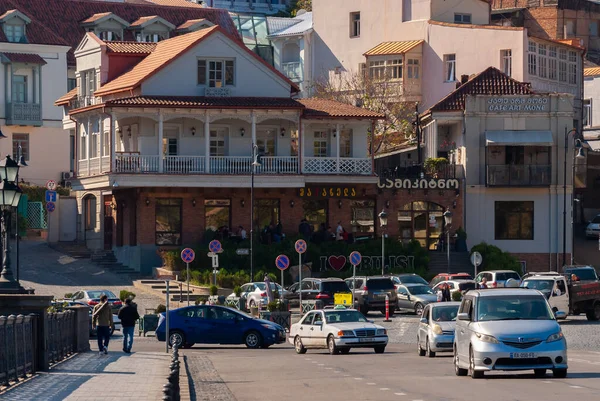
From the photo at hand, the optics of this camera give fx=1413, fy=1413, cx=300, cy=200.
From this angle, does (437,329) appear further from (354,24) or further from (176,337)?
(354,24)

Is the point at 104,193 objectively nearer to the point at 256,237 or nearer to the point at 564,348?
the point at 256,237

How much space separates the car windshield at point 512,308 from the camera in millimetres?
25625

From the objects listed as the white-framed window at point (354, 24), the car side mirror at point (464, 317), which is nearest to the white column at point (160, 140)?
the white-framed window at point (354, 24)

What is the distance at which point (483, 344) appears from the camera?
81.1ft

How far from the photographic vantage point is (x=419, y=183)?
68.1 m

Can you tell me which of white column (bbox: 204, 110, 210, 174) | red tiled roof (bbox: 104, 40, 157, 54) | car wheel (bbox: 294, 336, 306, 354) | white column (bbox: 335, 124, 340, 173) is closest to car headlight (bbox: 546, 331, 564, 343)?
car wheel (bbox: 294, 336, 306, 354)

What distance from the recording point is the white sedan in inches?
1427

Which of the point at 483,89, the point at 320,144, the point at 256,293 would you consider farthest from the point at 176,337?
the point at 483,89

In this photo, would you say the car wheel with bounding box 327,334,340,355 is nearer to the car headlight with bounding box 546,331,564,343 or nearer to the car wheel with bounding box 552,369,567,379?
the car wheel with bounding box 552,369,567,379

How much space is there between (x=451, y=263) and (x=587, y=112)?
36.1 meters

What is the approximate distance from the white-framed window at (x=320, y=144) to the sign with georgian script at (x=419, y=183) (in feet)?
10.2

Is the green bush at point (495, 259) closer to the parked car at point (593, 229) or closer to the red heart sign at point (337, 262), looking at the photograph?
the red heart sign at point (337, 262)

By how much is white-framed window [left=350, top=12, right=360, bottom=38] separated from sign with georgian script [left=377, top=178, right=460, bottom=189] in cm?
2590

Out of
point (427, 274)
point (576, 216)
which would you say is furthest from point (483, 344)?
point (576, 216)
